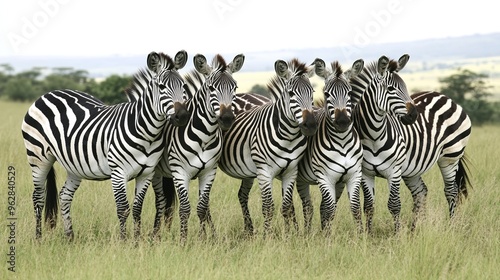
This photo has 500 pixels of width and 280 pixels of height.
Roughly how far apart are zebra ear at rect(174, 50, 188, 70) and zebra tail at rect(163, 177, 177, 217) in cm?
168

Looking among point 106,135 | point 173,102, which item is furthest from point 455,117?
point 106,135

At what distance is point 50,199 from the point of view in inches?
336

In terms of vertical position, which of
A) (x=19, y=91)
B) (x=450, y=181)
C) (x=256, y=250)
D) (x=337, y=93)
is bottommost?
(x=256, y=250)

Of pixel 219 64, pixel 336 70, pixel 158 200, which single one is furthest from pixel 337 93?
pixel 158 200

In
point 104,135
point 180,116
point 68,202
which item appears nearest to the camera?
point 180,116

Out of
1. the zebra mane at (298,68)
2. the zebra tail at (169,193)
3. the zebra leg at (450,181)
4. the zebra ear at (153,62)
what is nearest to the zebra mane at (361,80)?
the zebra mane at (298,68)

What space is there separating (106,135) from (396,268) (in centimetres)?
348

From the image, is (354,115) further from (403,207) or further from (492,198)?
(492,198)

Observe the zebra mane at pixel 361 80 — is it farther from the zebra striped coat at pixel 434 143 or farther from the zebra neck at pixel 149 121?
the zebra neck at pixel 149 121

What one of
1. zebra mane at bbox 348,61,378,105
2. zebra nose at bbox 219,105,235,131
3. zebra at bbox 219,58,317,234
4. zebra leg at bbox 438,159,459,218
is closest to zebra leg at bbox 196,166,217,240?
zebra at bbox 219,58,317,234

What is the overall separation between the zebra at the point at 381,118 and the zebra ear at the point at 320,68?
55cm

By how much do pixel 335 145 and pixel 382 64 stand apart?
3.48 ft

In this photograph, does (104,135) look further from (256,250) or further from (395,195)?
(395,195)

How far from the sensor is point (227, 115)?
6.89m
